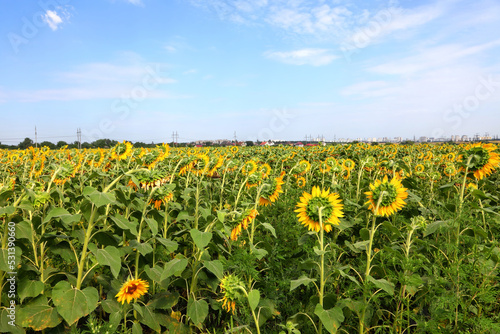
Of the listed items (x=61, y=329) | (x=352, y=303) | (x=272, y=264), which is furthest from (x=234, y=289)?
(x=61, y=329)

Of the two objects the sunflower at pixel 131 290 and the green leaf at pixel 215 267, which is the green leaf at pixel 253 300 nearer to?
the green leaf at pixel 215 267

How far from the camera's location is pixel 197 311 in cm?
193

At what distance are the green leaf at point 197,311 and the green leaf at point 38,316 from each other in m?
0.79

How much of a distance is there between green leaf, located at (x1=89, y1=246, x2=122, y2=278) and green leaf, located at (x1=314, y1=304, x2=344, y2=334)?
1.20m

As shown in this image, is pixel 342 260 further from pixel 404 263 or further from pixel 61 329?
pixel 61 329

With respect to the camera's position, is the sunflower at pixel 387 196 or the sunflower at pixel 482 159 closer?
the sunflower at pixel 387 196

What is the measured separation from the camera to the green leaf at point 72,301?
1.70 metres

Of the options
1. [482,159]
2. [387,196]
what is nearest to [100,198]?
[387,196]

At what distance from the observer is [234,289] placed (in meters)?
1.56

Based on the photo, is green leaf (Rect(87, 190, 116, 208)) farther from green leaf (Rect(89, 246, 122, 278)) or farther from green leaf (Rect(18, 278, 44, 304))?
green leaf (Rect(18, 278, 44, 304))

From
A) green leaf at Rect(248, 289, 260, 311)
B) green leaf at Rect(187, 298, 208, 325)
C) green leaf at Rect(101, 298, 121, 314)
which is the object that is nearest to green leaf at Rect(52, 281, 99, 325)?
green leaf at Rect(101, 298, 121, 314)

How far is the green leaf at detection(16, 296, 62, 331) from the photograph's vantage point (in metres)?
1.78

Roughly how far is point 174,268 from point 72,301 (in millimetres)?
611

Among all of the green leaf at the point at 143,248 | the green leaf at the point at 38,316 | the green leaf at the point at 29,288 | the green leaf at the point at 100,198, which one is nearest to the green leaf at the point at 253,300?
the green leaf at the point at 143,248
